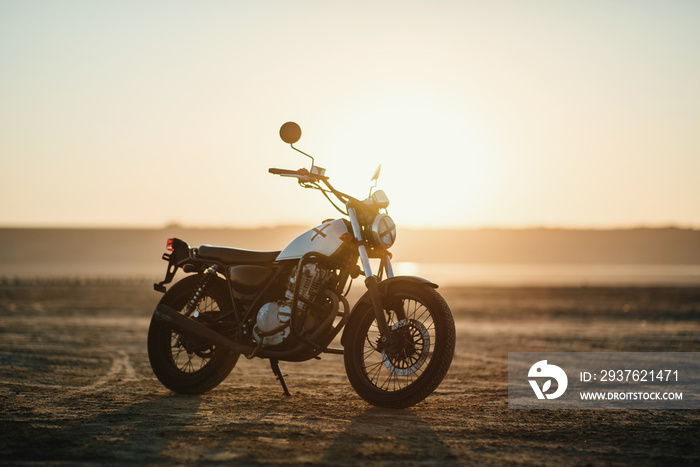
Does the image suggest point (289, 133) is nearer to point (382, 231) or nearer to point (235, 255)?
point (382, 231)

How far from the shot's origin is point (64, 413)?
548 cm

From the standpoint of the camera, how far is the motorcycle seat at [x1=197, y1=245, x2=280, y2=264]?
6.50 meters

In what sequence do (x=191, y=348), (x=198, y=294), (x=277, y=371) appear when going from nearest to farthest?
(x=277, y=371)
(x=191, y=348)
(x=198, y=294)

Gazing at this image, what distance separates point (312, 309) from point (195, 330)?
126 centimetres

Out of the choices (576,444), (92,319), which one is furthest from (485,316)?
(576,444)

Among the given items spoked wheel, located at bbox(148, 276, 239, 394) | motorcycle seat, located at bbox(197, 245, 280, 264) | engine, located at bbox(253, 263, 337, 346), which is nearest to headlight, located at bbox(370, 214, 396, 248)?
engine, located at bbox(253, 263, 337, 346)

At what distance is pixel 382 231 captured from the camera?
19.1 feet

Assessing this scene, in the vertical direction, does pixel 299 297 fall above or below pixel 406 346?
above

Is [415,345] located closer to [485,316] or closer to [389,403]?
[389,403]

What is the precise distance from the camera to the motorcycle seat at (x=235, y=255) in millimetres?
6504
